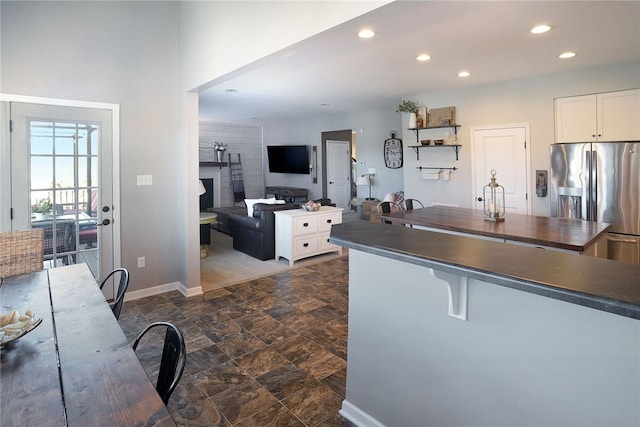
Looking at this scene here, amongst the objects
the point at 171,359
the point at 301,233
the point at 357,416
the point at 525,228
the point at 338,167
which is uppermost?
the point at 338,167

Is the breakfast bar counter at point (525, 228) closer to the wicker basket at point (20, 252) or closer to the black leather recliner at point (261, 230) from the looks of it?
the black leather recliner at point (261, 230)

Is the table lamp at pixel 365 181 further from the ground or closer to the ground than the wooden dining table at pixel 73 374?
further from the ground

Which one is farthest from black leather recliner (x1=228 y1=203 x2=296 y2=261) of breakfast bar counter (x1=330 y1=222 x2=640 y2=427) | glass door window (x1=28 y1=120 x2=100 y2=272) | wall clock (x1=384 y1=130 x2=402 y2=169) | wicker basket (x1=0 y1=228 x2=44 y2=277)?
breakfast bar counter (x1=330 y1=222 x2=640 y2=427)

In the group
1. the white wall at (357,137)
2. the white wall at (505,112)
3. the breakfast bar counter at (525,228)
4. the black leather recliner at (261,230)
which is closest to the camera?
the breakfast bar counter at (525,228)

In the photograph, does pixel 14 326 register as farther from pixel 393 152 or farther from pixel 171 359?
pixel 393 152

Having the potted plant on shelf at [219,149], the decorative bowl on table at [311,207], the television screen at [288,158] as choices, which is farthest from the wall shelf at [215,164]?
the decorative bowl on table at [311,207]

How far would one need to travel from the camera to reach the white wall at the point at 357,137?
7.64 m

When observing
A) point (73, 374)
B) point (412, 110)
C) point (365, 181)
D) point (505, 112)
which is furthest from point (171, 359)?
point (365, 181)

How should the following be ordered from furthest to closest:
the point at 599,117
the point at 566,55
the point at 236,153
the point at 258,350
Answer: the point at 236,153
the point at 599,117
the point at 566,55
the point at 258,350

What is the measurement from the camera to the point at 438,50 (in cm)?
364

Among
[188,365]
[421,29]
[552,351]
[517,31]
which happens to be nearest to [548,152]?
[517,31]

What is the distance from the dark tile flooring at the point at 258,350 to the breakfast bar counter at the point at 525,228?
1207 millimetres

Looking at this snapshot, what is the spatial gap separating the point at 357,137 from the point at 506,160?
141 inches

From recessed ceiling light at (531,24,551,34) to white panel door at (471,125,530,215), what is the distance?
7.05 ft
